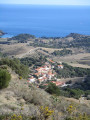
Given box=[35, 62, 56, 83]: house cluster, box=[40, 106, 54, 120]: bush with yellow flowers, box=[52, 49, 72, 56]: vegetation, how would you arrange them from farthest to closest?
box=[52, 49, 72, 56]: vegetation → box=[35, 62, 56, 83]: house cluster → box=[40, 106, 54, 120]: bush with yellow flowers

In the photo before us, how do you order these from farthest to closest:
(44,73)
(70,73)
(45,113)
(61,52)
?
1. (61,52)
2. (70,73)
3. (44,73)
4. (45,113)

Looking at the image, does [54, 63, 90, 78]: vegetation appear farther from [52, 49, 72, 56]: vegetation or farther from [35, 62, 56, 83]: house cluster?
[52, 49, 72, 56]: vegetation

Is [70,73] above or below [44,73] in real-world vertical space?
below

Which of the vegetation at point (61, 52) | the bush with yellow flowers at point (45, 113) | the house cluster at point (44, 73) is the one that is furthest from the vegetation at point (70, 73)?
the bush with yellow flowers at point (45, 113)

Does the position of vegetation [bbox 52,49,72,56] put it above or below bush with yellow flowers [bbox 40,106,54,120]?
above

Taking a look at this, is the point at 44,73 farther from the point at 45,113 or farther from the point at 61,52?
the point at 61,52

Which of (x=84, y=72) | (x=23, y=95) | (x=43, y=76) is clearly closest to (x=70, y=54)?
(x=84, y=72)

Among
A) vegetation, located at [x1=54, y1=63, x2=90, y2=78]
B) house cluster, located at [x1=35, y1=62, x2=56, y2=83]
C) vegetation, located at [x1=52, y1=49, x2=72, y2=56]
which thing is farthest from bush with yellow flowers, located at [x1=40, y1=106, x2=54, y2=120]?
vegetation, located at [x1=52, y1=49, x2=72, y2=56]

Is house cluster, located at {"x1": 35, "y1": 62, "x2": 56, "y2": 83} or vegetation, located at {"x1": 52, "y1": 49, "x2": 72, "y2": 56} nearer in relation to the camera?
house cluster, located at {"x1": 35, "y1": 62, "x2": 56, "y2": 83}

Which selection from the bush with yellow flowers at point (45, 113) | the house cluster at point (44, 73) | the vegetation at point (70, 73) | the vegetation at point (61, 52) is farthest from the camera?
the vegetation at point (61, 52)

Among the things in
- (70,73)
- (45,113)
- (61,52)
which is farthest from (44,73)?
(61,52)

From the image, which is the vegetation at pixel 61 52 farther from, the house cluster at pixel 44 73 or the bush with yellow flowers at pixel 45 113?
the bush with yellow flowers at pixel 45 113

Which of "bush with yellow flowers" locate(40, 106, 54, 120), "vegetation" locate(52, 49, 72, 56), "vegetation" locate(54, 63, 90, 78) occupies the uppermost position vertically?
"vegetation" locate(52, 49, 72, 56)
